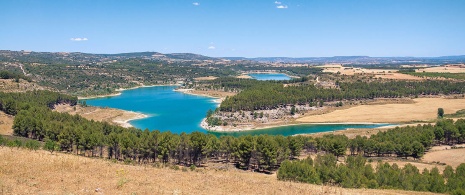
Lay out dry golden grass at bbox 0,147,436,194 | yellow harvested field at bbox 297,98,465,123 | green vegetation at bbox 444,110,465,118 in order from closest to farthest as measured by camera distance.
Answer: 1. dry golden grass at bbox 0,147,436,194
2. green vegetation at bbox 444,110,465,118
3. yellow harvested field at bbox 297,98,465,123

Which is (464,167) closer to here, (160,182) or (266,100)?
(160,182)

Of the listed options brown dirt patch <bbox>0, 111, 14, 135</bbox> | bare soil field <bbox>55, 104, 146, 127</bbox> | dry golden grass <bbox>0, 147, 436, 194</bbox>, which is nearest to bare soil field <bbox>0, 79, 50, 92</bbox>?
bare soil field <bbox>55, 104, 146, 127</bbox>

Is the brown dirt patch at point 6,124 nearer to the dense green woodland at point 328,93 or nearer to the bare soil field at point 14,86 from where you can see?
the bare soil field at point 14,86

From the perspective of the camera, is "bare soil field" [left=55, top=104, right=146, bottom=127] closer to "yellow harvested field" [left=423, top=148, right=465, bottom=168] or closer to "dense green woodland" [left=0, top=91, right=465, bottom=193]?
"dense green woodland" [left=0, top=91, right=465, bottom=193]

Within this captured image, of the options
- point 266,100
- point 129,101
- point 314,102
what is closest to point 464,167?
point 266,100

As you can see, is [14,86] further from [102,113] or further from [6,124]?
[6,124]

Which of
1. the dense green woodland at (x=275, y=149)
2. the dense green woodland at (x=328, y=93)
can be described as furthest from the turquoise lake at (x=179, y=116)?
the dense green woodland at (x=275, y=149)
